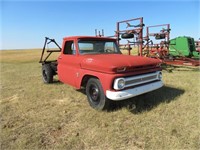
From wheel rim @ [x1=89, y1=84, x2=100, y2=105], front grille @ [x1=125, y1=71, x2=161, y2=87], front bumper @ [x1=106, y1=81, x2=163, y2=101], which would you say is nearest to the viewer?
front bumper @ [x1=106, y1=81, x2=163, y2=101]

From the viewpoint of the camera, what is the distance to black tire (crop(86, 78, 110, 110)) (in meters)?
4.05

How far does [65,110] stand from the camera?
447 cm

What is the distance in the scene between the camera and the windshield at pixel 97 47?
16.2ft

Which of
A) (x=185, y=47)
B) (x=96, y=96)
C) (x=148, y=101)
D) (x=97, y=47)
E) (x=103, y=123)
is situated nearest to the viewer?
(x=103, y=123)

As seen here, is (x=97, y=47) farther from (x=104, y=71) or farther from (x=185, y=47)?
(x=185, y=47)

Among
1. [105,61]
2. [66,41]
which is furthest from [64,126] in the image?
[66,41]

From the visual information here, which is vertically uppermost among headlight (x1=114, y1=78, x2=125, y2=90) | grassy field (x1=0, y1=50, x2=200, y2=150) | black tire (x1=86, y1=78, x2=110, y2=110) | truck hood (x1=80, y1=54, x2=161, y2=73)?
truck hood (x1=80, y1=54, x2=161, y2=73)

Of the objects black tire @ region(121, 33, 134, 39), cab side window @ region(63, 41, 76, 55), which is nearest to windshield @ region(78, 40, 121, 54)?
cab side window @ region(63, 41, 76, 55)

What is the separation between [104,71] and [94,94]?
81cm

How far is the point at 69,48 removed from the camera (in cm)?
541

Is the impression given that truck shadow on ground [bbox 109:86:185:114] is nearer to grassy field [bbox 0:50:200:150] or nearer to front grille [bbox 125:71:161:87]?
grassy field [bbox 0:50:200:150]

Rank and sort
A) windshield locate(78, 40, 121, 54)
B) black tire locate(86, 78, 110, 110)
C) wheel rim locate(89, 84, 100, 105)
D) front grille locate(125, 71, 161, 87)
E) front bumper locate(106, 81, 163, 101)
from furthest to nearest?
windshield locate(78, 40, 121, 54) < wheel rim locate(89, 84, 100, 105) < black tire locate(86, 78, 110, 110) < front grille locate(125, 71, 161, 87) < front bumper locate(106, 81, 163, 101)

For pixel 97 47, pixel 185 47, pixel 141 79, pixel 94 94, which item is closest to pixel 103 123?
pixel 94 94

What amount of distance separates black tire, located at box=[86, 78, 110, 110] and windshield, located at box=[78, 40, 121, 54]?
3.41ft
